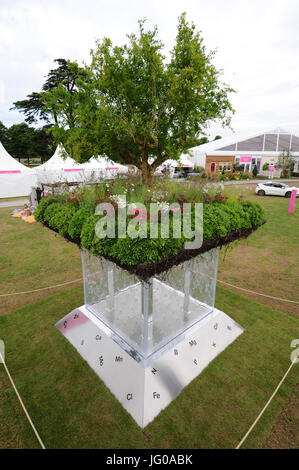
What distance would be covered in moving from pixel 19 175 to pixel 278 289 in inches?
930

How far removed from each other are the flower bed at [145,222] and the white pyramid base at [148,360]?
190cm

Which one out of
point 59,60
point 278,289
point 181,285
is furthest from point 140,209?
point 59,60

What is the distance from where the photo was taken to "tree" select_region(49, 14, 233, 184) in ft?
14.8

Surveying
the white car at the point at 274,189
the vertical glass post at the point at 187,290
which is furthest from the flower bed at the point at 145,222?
the white car at the point at 274,189

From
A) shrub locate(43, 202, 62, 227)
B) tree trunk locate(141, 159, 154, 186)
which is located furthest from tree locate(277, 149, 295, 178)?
shrub locate(43, 202, 62, 227)

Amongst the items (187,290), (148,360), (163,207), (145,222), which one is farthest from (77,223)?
(187,290)

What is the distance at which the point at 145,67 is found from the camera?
4.79 m

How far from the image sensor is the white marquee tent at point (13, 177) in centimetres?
2222

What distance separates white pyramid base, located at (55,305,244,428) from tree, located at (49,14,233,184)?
3647 mm

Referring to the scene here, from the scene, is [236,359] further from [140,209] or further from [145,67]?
[145,67]

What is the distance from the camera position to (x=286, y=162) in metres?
38.9

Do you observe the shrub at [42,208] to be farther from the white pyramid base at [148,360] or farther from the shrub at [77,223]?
the white pyramid base at [148,360]

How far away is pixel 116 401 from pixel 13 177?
948 inches

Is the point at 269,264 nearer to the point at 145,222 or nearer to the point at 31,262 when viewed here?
the point at 145,222
